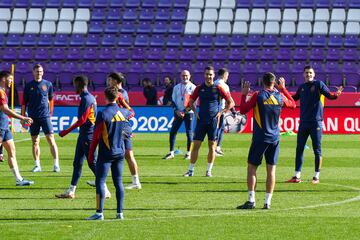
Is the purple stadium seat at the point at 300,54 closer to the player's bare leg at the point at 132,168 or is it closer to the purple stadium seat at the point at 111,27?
the purple stadium seat at the point at 111,27

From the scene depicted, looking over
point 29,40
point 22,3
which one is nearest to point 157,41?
point 29,40

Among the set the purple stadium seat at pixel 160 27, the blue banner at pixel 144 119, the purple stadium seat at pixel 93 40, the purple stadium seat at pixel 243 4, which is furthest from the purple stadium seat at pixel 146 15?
the blue banner at pixel 144 119

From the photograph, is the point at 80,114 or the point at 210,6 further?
the point at 210,6

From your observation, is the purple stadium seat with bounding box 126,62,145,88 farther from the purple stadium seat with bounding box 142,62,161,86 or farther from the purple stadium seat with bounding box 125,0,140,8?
the purple stadium seat with bounding box 125,0,140,8

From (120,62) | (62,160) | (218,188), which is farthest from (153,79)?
(218,188)

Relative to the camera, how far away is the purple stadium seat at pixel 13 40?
46.4m

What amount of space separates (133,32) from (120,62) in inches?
88.9

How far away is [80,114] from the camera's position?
52.1 feet

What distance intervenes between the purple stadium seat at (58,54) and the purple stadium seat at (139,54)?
11.0ft

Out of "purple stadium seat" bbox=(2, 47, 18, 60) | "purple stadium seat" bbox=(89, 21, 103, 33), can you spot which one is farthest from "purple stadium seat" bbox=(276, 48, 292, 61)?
"purple stadium seat" bbox=(2, 47, 18, 60)

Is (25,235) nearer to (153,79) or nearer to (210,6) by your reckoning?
(153,79)

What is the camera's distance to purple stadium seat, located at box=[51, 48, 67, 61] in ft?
148

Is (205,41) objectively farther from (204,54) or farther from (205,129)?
(205,129)

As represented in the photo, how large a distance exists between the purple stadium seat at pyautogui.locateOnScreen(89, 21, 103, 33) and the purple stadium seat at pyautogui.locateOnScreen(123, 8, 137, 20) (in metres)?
1.28
